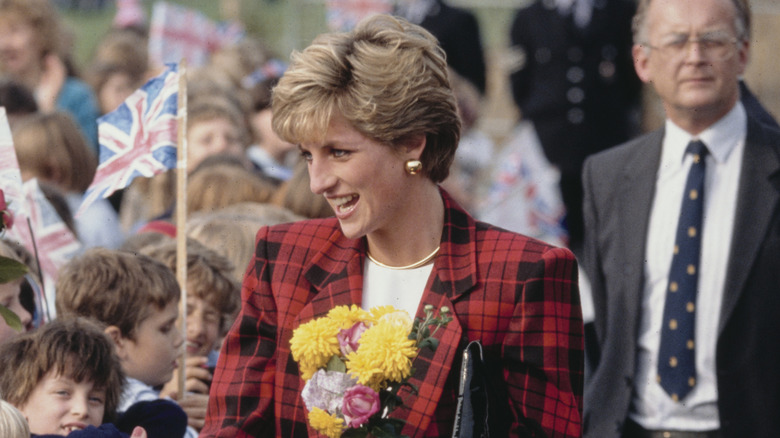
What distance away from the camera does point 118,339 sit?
4301 mm

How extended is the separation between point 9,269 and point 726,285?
8.56 ft

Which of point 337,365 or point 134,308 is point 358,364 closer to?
point 337,365

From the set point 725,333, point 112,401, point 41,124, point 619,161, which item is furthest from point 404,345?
point 41,124

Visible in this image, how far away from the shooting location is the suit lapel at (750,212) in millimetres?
4641

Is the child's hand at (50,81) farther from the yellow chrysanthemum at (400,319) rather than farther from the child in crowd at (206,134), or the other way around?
the yellow chrysanthemum at (400,319)

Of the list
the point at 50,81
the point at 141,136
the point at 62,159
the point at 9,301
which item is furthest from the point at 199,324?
the point at 50,81

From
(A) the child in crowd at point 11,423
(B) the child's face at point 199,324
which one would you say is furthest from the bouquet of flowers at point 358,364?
(B) the child's face at point 199,324

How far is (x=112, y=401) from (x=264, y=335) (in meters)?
0.62

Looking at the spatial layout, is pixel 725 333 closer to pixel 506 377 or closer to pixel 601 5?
pixel 506 377

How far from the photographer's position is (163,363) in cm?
435

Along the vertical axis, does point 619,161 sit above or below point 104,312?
above

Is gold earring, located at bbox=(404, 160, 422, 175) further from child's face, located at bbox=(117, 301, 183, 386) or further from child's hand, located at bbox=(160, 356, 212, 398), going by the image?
child's hand, located at bbox=(160, 356, 212, 398)

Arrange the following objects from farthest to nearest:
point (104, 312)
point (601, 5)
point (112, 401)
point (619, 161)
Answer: point (601, 5), point (619, 161), point (104, 312), point (112, 401)

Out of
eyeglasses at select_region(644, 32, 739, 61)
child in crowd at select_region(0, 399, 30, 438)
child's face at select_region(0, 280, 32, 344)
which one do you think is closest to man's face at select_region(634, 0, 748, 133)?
eyeglasses at select_region(644, 32, 739, 61)
